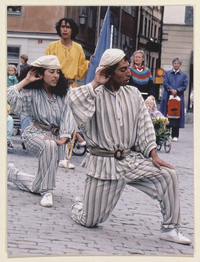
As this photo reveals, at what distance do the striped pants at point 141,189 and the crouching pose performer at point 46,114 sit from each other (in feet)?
3.54

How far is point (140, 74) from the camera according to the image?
1085 centimetres

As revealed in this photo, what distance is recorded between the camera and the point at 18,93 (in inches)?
261

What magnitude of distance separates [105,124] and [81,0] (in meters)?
1.12

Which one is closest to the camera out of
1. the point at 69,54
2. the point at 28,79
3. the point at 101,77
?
the point at 101,77

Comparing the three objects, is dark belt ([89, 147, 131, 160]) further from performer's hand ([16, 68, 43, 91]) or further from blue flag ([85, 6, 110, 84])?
blue flag ([85, 6, 110, 84])

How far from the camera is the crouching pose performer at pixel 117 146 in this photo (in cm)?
531

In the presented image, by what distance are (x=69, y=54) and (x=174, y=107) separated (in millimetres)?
4798

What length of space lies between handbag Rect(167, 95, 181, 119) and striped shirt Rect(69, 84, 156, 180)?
8.54 m

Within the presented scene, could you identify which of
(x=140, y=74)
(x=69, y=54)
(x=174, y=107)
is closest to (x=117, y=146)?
(x=69, y=54)

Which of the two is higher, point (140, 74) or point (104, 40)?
point (104, 40)

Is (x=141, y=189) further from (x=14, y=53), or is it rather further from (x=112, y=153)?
(x=14, y=53)

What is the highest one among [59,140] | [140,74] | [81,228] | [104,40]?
[104,40]

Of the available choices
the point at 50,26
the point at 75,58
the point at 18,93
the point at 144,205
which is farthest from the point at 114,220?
the point at 50,26

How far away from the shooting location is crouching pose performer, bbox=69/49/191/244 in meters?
5.31
